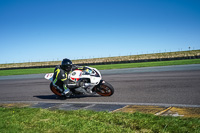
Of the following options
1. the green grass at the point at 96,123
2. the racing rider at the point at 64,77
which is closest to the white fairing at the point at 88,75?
the racing rider at the point at 64,77

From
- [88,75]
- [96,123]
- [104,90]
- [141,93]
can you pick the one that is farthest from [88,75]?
[96,123]

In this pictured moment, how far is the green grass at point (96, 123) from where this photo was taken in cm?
382

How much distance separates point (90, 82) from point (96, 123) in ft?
12.0

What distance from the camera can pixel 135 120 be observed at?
171 inches

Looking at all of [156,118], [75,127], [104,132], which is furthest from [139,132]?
[75,127]

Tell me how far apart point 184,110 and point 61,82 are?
194 inches

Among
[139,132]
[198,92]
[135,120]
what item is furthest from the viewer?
[198,92]

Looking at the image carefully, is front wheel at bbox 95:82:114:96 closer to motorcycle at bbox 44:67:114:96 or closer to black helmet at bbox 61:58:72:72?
motorcycle at bbox 44:67:114:96

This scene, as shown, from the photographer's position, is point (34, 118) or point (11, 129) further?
point (34, 118)

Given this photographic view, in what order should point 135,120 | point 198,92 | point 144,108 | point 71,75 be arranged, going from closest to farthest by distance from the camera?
point 135,120 → point 144,108 → point 198,92 → point 71,75

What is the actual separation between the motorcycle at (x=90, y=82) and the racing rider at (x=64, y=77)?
16 cm

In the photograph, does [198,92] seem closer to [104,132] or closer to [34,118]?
[104,132]

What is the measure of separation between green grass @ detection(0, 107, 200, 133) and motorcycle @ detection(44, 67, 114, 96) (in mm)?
2640

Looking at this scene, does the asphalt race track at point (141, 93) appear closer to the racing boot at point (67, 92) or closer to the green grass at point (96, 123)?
the racing boot at point (67, 92)
